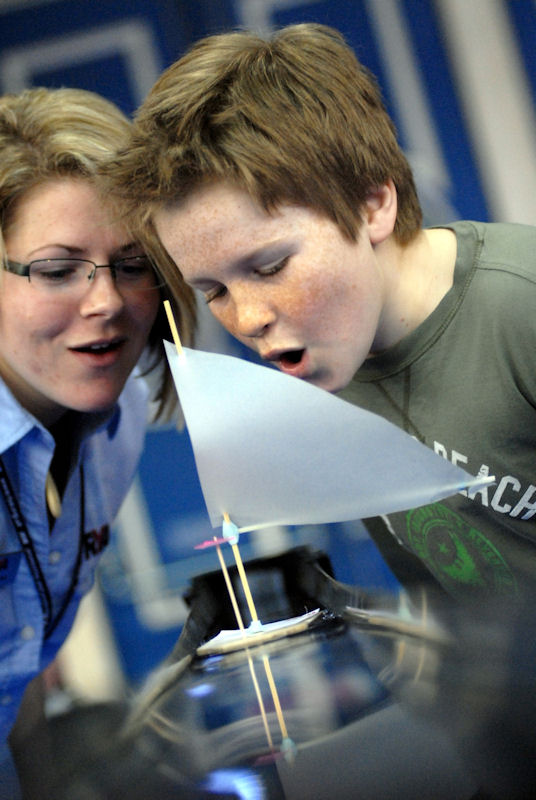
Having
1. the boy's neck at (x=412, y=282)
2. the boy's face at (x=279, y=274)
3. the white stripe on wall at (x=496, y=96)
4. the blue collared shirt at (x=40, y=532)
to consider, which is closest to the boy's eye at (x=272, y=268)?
the boy's face at (x=279, y=274)

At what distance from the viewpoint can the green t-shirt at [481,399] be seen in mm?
664

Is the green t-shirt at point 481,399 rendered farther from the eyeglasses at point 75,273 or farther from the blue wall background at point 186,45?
the blue wall background at point 186,45

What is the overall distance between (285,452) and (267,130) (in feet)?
0.82

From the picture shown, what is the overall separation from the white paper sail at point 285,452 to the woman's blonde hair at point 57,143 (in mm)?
263

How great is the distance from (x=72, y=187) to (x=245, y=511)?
1.37 feet

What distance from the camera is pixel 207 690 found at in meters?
0.52

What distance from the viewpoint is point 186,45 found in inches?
86.4

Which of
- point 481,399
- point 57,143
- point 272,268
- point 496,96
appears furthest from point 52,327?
point 496,96

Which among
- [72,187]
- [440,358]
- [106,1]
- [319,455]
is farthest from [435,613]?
[106,1]

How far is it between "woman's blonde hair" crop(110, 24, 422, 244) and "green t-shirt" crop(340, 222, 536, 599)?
13cm

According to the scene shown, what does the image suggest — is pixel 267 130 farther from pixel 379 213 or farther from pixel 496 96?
pixel 496 96

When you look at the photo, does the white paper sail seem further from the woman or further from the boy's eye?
the woman

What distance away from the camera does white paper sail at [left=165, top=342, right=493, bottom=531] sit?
19.8 inches

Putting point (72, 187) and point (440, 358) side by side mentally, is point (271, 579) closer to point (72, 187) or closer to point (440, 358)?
point (440, 358)
